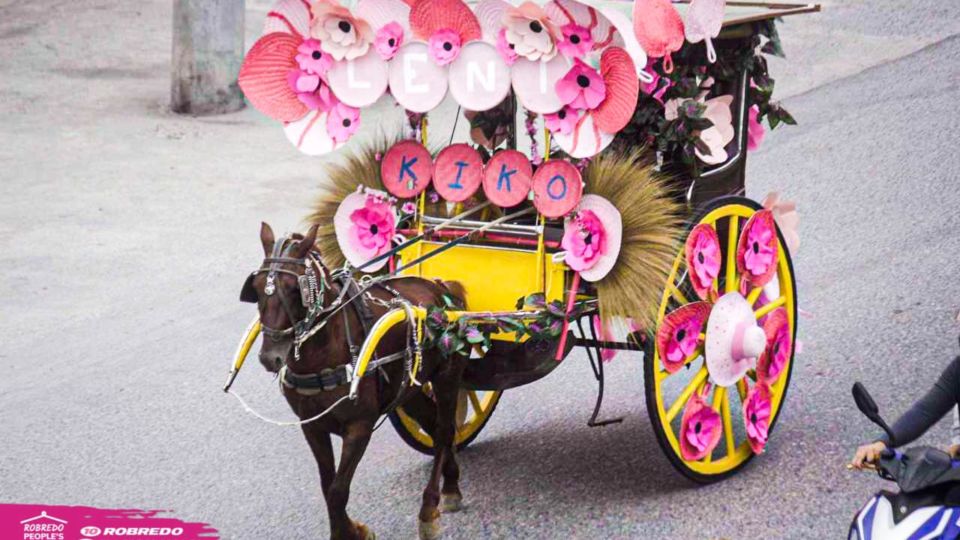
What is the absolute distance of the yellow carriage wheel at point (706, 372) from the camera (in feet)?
17.9

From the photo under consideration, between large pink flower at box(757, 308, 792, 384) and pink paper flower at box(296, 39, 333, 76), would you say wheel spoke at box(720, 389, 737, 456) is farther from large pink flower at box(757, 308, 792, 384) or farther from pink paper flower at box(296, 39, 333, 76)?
pink paper flower at box(296, 39, 333, 76)

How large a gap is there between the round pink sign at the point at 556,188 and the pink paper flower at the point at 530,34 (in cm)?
49

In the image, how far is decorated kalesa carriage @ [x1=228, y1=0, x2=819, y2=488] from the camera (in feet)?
16.7

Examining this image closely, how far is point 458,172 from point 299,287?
122cm

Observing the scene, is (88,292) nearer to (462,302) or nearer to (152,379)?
(152,379)

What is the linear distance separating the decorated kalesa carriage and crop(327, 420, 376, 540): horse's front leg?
0.25m

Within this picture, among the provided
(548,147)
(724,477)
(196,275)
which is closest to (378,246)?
(548,147)

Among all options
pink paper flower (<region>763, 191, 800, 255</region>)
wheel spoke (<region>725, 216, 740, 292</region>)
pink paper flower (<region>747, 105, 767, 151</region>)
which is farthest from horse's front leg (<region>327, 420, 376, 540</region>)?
pink paper flower (<region>747, 105, 767, 151</region>)

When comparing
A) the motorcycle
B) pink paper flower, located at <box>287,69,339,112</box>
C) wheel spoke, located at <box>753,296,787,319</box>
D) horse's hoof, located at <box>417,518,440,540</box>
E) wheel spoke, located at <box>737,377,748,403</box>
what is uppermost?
pink paper flower, located at <box>287,69,339,112</box>

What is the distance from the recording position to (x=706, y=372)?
19.1 feet

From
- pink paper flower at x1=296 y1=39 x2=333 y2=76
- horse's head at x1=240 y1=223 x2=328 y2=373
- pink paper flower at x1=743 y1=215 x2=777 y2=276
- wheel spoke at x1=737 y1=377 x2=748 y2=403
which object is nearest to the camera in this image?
horse's head at x1=240 y1=223 x2=328 y2=373

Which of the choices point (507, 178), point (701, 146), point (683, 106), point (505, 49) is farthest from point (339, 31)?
point (701, 146)

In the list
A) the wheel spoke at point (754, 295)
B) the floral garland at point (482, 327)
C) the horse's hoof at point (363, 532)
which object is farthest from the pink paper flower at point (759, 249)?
the horse's hoof at point (363, 532)

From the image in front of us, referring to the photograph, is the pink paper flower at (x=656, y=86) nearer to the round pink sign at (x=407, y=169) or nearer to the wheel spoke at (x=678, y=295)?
the wheel spoke at (x=678, y=295)
